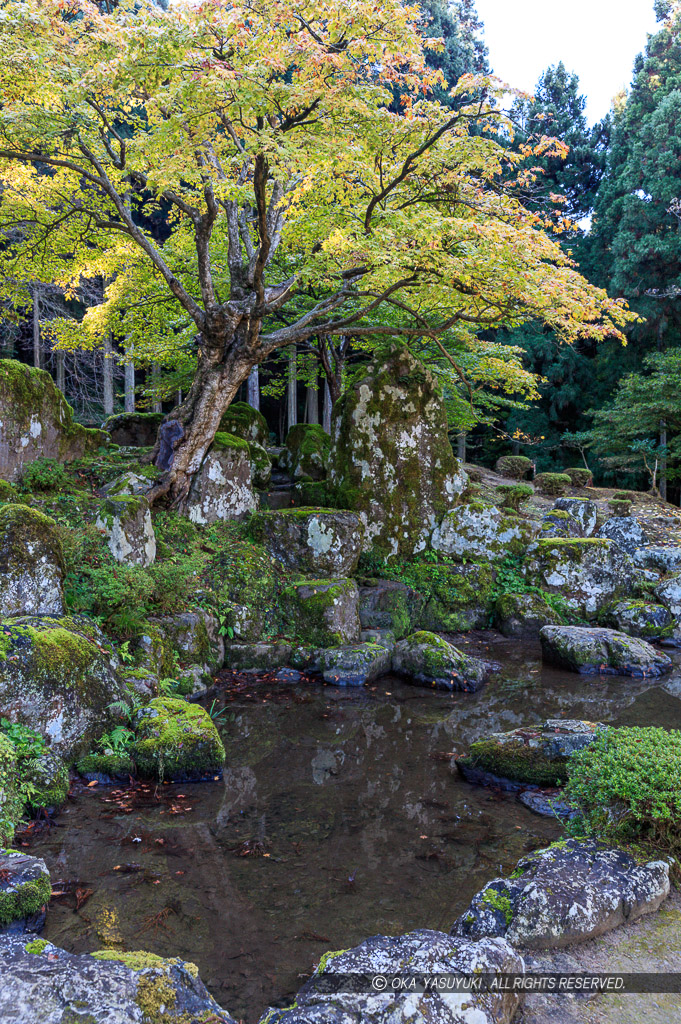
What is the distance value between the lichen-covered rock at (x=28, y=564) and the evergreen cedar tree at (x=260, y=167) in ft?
12.3

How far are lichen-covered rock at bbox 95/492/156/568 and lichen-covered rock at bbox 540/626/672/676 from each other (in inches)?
256

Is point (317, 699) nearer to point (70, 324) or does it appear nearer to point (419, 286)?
point (419, 286)

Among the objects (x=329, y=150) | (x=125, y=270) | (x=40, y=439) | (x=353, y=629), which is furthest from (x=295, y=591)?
(x=125, y=270)

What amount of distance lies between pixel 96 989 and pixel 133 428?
46.8ft

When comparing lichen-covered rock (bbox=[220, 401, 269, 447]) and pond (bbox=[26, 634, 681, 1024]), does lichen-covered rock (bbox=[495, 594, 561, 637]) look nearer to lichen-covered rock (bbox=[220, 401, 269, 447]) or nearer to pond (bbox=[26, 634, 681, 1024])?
pond (bbox=[26, 634, 681, 1024])

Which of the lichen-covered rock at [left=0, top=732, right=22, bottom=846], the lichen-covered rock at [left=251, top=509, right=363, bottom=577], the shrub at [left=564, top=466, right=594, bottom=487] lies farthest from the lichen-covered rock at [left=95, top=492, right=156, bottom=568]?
the shrub at [left=564, top=466, right=594, bottom=487]

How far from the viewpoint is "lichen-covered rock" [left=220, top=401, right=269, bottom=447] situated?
44.0ft

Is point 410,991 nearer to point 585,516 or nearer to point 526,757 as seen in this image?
point 526,757

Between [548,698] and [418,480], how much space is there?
5573 millimetres

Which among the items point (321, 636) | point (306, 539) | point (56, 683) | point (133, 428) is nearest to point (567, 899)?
point (56, 683)

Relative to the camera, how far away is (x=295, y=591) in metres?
10.0

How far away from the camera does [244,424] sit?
13.6 meters

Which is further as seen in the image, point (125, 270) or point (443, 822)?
point (125, 270)

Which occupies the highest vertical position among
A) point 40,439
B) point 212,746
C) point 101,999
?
point 40,439
